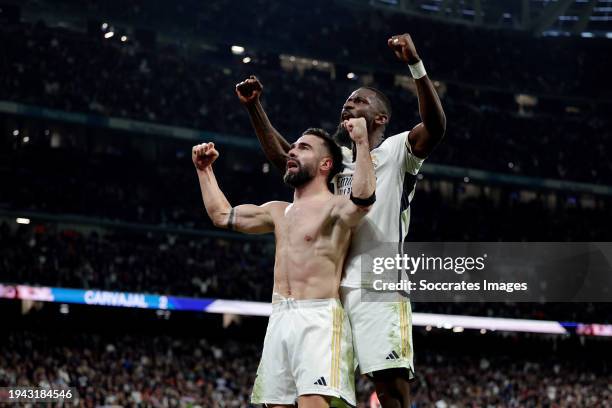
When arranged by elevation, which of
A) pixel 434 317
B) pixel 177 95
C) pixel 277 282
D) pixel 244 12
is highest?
pixel 244 12

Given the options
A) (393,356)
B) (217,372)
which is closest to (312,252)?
(393,356)

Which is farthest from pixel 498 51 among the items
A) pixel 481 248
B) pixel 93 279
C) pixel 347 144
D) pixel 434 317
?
pixel 347 144

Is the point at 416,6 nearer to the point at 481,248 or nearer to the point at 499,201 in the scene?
the point at 499,201

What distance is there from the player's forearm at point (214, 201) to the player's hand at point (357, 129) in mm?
1109

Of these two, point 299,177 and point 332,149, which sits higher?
point 332,149

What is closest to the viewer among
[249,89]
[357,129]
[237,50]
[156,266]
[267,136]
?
[357,129]

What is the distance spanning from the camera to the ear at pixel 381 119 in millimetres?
6312

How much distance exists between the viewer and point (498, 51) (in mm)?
46469

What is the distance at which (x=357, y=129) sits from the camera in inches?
232

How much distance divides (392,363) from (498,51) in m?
42.6

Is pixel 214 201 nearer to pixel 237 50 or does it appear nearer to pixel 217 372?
pixel 217 372

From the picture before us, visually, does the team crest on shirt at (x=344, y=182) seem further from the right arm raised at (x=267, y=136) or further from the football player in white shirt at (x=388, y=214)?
the right arm raised at (x=267, y=136)

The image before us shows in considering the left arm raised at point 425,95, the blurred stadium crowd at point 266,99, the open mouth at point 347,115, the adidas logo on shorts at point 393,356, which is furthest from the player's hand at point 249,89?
the blurred stadium crowd at point 266,99

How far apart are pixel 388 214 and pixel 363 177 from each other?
564 millimetres
